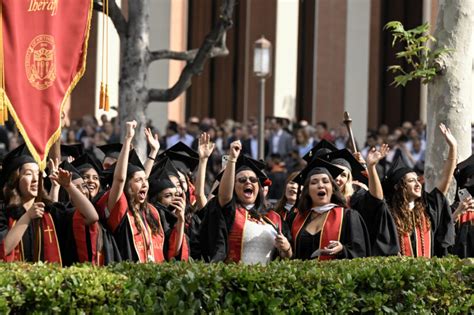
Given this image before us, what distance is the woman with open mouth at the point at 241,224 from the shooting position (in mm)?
11375

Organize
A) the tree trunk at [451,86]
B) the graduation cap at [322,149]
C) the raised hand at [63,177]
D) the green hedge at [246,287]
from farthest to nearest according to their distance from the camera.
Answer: the graduation cap at [322,149], the tree trunk at [451,86], the raised hand at [63,177], the green hedge at [246,287]

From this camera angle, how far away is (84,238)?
11.0 metres

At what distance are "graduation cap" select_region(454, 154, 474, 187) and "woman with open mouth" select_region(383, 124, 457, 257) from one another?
2.23ft

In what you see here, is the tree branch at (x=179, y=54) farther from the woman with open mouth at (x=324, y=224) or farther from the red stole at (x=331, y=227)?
the red stole at (x=331, y=227)

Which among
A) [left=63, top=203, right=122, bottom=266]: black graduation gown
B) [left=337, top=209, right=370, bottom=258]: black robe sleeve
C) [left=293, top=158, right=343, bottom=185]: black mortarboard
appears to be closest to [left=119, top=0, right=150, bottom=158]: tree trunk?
[left=293, top=158, right=343, bottom=185]: black mortarboard

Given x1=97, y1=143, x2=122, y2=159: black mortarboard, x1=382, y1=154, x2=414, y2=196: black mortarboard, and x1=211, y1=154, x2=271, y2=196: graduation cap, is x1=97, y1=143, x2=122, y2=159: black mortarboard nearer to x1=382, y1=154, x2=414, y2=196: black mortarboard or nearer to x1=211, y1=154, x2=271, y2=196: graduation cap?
x1=211, y1=154, x2=271, y2=196: graduation cap

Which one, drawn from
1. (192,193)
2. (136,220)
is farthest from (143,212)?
(192,193)

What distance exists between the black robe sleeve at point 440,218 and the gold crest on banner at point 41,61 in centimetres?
373

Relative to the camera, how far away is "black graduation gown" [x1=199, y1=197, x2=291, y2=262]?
1146 centimetres

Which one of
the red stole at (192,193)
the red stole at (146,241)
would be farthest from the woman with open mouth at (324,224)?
the red stole at (192,193)

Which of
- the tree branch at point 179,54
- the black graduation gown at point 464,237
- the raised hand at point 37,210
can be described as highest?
the tree branch at point 179,54

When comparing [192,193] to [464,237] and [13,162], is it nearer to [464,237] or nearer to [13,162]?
[464,237]

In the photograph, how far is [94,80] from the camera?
29078 mm

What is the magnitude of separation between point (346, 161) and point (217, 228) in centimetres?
178
